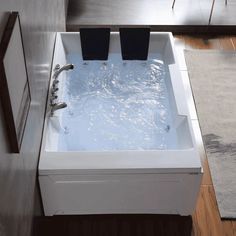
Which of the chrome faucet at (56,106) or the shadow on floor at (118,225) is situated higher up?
the chrome faucet at (56,106)

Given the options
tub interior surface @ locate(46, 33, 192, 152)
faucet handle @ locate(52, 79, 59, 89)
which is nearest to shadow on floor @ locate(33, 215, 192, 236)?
tub interior surface @ locate(46, 33, 192, 152)

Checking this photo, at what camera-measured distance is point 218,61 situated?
366cm

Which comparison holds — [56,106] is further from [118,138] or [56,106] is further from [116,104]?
[116,104]

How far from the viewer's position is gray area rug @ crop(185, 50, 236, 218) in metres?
2.55

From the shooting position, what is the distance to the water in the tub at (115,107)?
8.20 ft

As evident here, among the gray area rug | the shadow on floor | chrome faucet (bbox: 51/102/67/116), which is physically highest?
chrome faucet (bbox: 51/102/67/116)

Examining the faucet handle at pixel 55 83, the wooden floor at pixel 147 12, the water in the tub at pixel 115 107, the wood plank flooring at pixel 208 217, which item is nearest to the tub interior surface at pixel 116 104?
the water in the tub at pixel 115 107

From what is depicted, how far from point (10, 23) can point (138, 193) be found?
3.81ft

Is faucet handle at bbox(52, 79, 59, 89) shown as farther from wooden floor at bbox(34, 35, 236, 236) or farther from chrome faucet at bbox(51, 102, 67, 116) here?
wooden floor at bbox(34, 35, 236, 236)

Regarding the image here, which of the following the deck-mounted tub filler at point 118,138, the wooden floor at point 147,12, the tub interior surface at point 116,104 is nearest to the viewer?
the deck-mounted tub filler at point 118,138

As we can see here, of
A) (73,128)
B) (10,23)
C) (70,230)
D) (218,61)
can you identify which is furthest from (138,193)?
(218,61)

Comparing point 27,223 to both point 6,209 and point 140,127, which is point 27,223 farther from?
point 140,127

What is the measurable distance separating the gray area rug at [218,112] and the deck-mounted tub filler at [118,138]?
1.22 feet

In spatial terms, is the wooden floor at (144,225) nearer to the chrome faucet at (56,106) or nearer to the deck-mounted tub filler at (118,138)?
the deck-mounted tub filler at (118,138)
